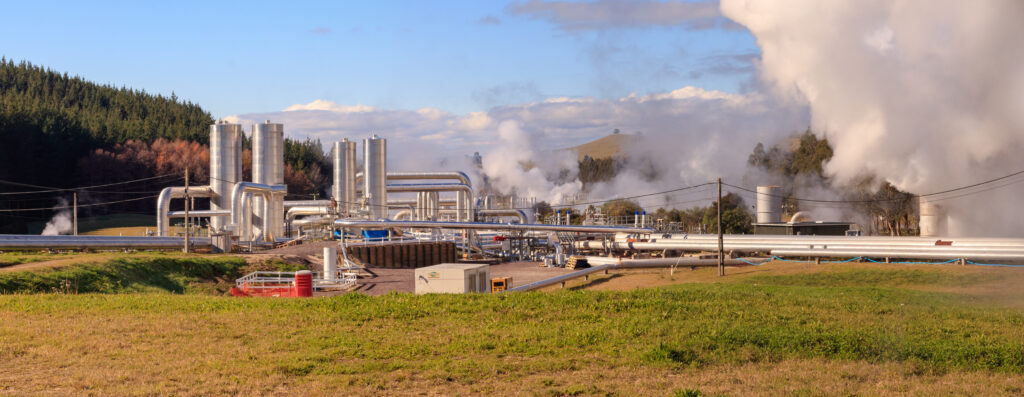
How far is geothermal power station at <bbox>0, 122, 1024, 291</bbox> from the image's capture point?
44.8 meters

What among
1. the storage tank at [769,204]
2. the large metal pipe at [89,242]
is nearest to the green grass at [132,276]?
the large metal pipe at [89,242]

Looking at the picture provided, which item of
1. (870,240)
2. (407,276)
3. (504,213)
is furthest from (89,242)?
(870,240)

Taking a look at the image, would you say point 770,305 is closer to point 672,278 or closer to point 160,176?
point 672,278

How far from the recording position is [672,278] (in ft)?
139

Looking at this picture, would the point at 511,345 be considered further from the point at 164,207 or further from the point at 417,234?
the point at 417,234

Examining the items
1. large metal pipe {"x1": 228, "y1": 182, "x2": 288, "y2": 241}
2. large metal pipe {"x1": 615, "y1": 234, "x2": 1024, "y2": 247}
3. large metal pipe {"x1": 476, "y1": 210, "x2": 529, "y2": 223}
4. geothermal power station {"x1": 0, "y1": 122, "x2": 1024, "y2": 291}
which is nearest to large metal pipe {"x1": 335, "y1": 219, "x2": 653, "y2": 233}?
geothermal power station {"x1": 0, "y1": 122, "x2": 1024, "y2": 291}

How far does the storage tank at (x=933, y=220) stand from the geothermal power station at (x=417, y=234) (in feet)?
0.24

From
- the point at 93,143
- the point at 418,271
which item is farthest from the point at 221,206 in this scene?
the point at 93,143

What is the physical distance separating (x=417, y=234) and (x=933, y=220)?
136 ft

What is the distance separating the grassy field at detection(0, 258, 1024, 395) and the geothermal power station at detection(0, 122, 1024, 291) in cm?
2181

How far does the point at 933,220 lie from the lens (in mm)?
49781

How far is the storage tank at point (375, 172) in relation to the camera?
67.8 m

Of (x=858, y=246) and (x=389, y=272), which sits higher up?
(x=858, y=246)

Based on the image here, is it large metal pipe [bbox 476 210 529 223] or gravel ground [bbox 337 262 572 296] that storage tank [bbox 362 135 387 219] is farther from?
large metal pipe [bbox 476 210 529 223]
